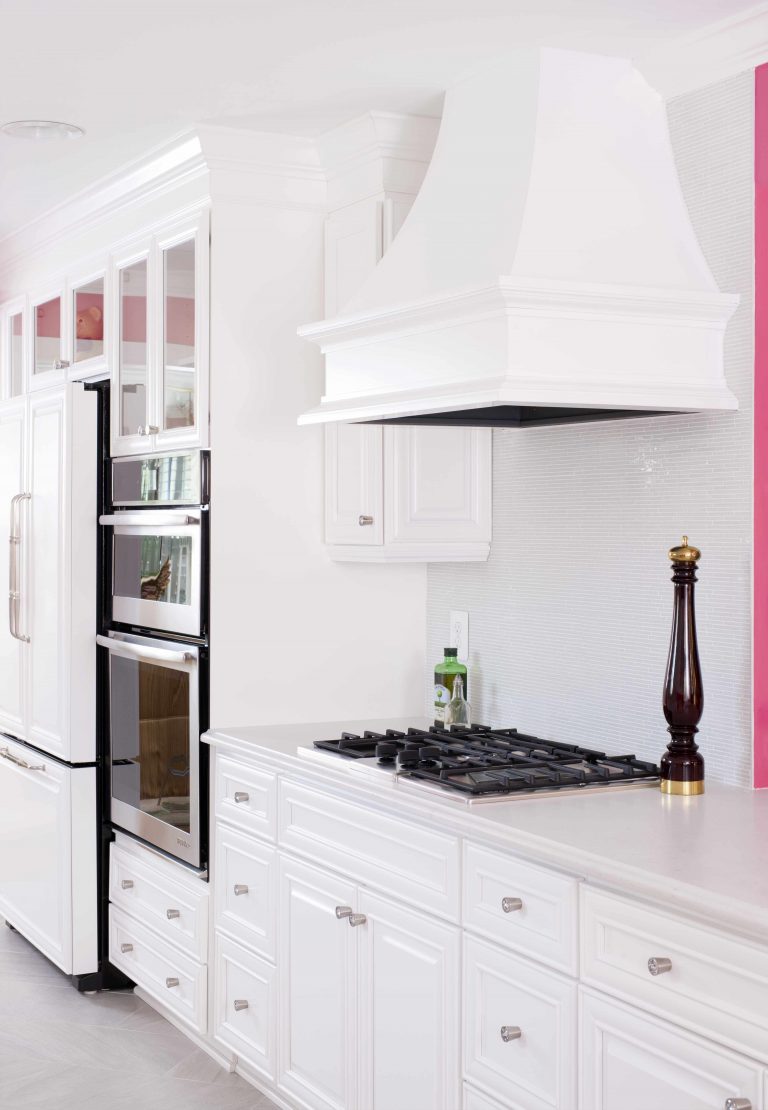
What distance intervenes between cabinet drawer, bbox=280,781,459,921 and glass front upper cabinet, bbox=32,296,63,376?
193 centimetres

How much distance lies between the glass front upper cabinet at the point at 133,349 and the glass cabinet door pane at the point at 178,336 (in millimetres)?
117

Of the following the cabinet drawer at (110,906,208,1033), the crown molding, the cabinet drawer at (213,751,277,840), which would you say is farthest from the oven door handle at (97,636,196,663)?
the crown molding

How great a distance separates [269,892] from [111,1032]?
95cm

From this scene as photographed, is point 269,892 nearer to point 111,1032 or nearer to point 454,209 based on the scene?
point 111,1032

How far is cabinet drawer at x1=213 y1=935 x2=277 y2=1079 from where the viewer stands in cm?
304

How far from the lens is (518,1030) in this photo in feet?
7.12

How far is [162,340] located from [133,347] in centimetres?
21

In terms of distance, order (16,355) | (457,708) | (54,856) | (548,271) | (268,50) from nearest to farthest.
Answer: (548,271) < (268,50) < (457,708) < (54,856) < (16,355)

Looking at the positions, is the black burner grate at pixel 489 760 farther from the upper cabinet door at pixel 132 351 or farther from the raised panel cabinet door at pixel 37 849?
the raised panel cabinet door at pixel 37 849

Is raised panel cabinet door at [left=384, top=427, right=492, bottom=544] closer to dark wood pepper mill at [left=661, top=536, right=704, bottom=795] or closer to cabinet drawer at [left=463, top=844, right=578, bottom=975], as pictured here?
dark wood pepper mill at [left=661, top=536, right=704, bottom=795]

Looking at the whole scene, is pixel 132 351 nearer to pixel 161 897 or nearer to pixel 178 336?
pixel 178 336

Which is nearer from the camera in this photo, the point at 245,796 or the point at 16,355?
the point at 245,796

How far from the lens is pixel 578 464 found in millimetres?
3025

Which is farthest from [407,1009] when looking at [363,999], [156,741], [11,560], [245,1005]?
[11,560]
